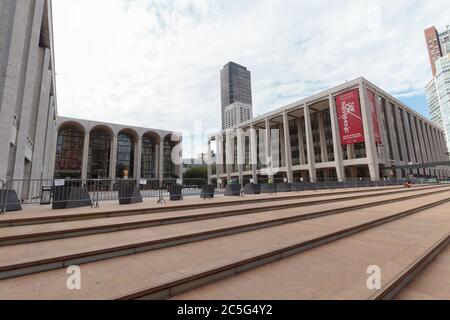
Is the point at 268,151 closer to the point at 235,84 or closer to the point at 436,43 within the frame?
the point at 235,84

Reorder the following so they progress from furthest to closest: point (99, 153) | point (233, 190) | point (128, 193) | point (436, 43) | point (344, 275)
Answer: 1. point (436, 43)
2. point (99, 153)
3. point (233, 190)
4. point (128, 193)
5. point (344, 275)

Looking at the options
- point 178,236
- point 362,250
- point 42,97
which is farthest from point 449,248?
point 42,97

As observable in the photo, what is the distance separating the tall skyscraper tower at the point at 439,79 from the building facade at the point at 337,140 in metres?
34.4

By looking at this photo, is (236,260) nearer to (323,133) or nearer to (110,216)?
(110,216)

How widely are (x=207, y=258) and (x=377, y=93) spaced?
176 feet

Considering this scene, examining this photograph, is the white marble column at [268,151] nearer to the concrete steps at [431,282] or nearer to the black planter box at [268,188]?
the black planter box at [268,188]

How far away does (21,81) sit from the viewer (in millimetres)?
12977

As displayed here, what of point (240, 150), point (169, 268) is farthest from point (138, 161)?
point (169, 268)

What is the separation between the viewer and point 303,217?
6852mm

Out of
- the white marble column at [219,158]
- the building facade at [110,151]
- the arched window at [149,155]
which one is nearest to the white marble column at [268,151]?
the white marble column at [219,158]

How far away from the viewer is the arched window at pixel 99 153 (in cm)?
5169

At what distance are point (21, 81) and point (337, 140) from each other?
150ft

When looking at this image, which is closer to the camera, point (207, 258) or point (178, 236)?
point (207, 258)

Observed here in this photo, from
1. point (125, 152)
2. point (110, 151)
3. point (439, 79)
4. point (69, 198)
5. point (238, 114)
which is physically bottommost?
point (69, 198)
